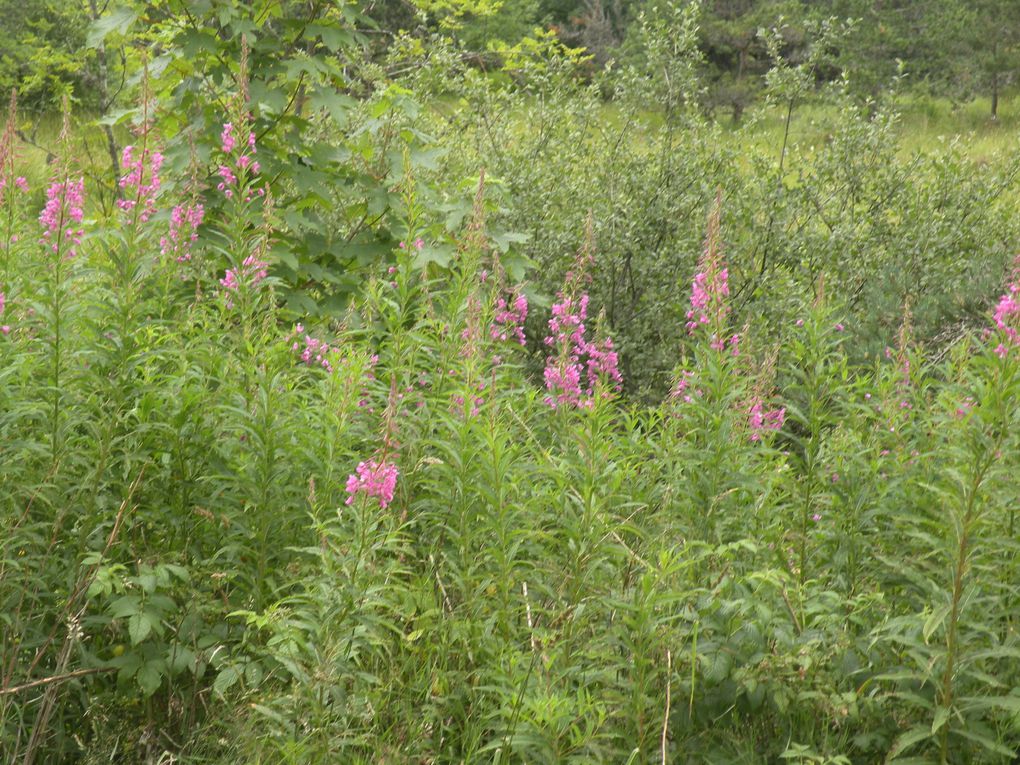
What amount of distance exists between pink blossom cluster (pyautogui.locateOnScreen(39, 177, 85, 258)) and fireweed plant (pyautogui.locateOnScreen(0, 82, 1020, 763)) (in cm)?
4

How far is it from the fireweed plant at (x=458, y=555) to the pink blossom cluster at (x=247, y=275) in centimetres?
2

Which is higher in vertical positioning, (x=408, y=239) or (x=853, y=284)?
(x=408, y=239)

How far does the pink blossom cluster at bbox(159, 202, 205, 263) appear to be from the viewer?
4.53 m

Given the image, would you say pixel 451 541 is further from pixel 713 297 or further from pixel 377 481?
pixel 713 297

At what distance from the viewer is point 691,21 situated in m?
7.98

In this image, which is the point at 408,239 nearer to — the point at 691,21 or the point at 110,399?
the point at 110,399

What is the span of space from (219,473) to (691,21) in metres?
5.70

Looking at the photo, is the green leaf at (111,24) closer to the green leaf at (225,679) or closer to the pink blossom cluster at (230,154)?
the pink blossom cluster at (230,154)

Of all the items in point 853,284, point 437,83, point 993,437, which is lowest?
point 853,284

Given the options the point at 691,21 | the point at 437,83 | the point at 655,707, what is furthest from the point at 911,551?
the point at 437,83

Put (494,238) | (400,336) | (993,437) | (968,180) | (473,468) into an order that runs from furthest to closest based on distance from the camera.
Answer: (968,180)
(494,238)
(400,336)
(473,468)
(993,437)

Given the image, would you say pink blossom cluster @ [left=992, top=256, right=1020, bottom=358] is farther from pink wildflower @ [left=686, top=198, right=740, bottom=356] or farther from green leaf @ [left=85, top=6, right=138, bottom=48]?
green leaf @ [left=85, top=6, right=138, bottom=48]

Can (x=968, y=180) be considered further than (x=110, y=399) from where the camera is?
Yes

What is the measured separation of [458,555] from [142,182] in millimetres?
1987
